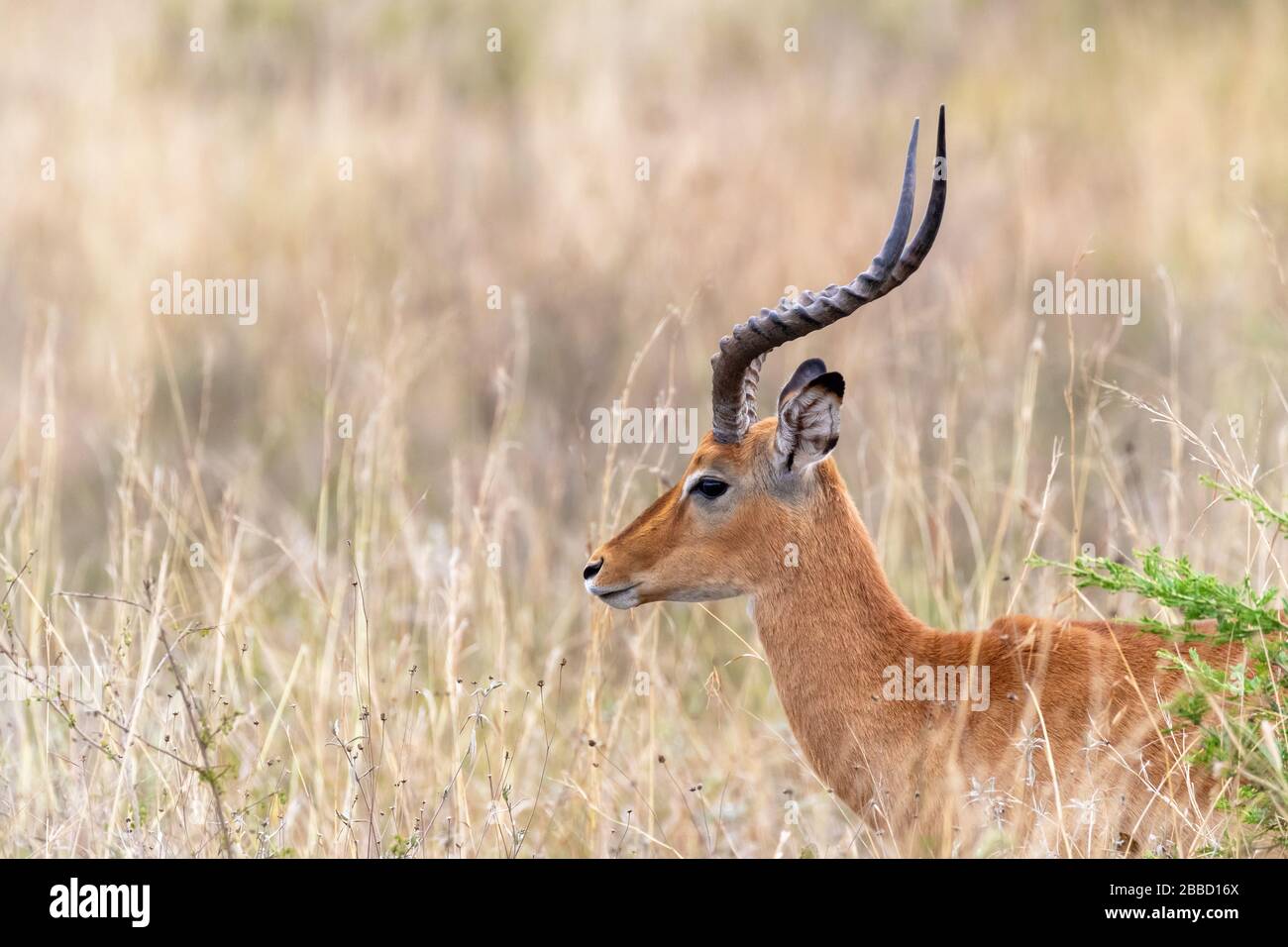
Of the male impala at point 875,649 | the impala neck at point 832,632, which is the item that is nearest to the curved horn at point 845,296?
the male impala at point 875,649

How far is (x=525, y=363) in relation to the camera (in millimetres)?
11328

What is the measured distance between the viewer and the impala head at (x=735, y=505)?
5773 millimetres

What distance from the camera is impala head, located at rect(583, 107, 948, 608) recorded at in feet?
18.9

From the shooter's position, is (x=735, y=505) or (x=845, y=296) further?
(x=735, y=505)

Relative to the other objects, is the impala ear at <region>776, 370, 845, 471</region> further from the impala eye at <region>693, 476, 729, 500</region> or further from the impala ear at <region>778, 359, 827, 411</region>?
the impala eye at <region>693, 476, 729, 500</region>

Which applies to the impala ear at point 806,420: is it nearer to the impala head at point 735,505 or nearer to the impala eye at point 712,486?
the impala head at point 735,505

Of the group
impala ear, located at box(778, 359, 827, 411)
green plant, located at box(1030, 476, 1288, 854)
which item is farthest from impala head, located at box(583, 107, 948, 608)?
green plant, located at box(1030, 476, 1288, 854)

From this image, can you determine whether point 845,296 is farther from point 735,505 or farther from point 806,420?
point 735,505

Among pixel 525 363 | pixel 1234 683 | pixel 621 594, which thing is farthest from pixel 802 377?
pixel 525 363

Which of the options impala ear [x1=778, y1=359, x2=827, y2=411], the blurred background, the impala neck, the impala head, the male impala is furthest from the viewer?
the blurred background

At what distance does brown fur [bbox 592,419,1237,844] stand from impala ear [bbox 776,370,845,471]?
0.34 feet

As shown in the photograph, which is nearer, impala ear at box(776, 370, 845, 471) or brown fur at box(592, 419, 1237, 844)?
brown fur at box(592, 419, 1237, 844)

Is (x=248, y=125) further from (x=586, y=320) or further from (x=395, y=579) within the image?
(x=395, y=579)

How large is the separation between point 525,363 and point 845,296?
6255mm
